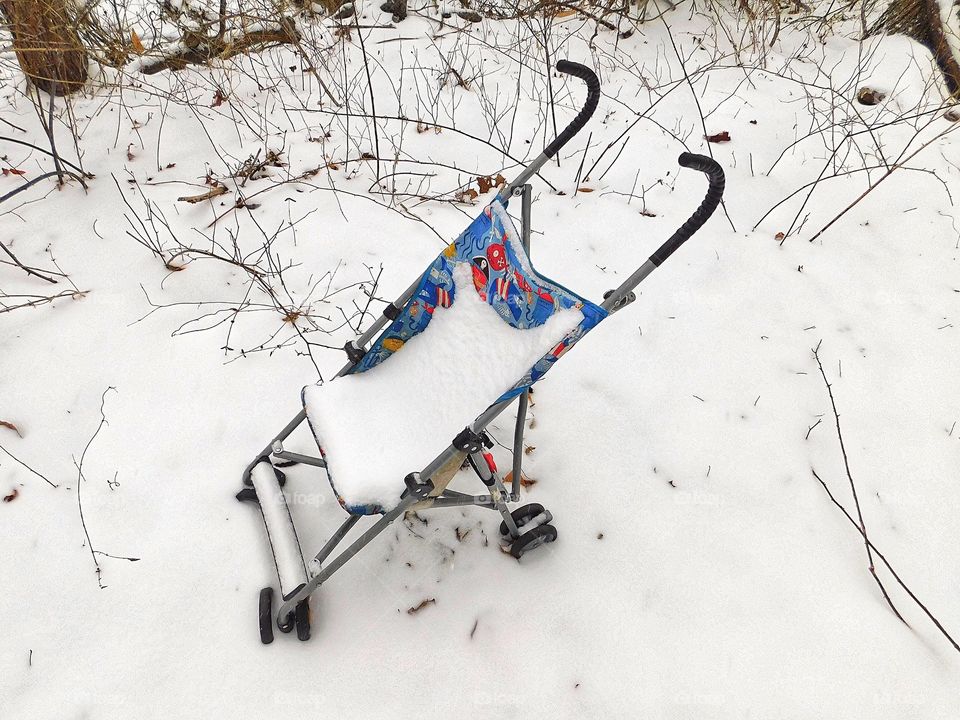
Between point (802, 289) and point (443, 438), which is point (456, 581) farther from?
point (802, 289)

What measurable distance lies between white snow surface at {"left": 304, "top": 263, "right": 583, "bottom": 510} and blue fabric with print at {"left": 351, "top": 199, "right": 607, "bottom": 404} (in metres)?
0.03

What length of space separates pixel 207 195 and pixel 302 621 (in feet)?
8.17

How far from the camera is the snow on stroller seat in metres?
1.72

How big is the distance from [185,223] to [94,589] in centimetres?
200

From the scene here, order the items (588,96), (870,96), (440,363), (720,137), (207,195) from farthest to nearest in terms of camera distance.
→ (870,96)
(720,137)
(207,195)
(440,363)
(588,96)

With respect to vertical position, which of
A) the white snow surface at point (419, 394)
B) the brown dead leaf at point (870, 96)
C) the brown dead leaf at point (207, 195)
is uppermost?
the brown dead leaf at point (207, 195)

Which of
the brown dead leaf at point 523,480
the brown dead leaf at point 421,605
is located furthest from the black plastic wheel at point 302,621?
the brown dead leaf at point 523,480

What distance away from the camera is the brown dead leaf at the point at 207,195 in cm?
331

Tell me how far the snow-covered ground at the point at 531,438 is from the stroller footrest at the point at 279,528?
167mm

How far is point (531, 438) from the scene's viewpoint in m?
2.41

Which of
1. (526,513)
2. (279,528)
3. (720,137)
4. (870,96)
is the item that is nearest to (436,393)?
(526,513)

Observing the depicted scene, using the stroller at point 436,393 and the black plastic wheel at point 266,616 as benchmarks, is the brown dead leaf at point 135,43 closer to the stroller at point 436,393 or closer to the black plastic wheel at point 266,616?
the stroller at point 436,393

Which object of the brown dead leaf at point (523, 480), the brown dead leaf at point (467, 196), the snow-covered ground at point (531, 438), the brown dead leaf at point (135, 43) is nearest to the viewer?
the snow-covered ground at point (531, 438)

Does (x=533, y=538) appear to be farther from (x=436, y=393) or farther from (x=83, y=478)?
(x=83, y=478)
